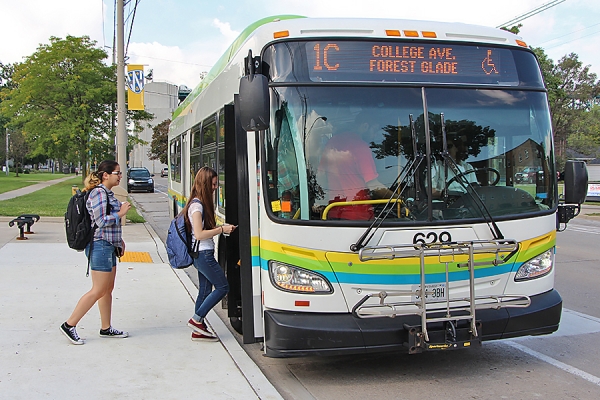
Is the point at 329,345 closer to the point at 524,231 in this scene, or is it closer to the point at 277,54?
the point at 524,231

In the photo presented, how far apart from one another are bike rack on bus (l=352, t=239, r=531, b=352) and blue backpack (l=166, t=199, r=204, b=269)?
6.22 ft

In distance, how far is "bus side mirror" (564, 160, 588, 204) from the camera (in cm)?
552

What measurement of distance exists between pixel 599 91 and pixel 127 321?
62917 mm

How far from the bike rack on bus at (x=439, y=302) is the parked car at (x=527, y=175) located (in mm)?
660

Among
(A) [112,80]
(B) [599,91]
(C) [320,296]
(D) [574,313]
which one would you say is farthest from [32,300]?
(B) [599,91]

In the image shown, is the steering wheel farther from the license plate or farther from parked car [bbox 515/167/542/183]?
the license plate

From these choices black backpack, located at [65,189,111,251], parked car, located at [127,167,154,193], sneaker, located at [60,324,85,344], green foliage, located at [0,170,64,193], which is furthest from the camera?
parked car, located at [127,167,154,193]

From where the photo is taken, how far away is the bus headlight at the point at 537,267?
16.8 ft

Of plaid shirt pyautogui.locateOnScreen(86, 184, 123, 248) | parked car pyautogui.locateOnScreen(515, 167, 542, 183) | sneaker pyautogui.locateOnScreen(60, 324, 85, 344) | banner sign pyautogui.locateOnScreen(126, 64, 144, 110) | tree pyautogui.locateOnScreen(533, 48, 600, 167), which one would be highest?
tree pyautogui.locateOnScreen(533, 48, 600, 167)

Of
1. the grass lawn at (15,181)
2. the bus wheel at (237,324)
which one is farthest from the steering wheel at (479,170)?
the grass lawn at (15,181)

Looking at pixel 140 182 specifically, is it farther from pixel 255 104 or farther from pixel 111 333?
pixel 255 104

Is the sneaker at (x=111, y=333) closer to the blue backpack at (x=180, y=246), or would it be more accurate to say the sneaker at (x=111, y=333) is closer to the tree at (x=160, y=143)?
the blue backpack at (x=180, y=246)

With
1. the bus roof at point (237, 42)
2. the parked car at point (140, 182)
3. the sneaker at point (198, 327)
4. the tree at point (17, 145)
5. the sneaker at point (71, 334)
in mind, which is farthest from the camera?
the tree at point (17, 145)

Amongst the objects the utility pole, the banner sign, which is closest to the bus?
the utility pole
